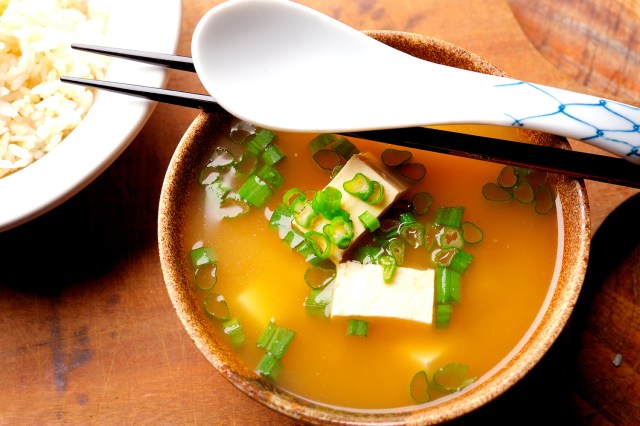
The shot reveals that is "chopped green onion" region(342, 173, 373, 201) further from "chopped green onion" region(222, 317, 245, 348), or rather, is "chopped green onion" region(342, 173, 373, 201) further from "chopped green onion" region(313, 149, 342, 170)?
"chopped green onion" region(222, 317, 245, 348)

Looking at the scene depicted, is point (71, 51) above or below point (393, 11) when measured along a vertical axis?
A: below

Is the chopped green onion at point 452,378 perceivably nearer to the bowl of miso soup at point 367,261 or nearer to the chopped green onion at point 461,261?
the bowl of miso soup at point 367,261

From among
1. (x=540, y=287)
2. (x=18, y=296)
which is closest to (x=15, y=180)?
(x=18, y=296)

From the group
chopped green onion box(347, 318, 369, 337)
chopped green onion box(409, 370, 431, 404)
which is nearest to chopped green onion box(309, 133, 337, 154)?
chopped green onion box(347, 318, 369, 337)

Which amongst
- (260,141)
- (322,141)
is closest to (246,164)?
(260,141)

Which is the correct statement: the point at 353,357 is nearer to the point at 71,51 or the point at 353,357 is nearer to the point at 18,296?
the point at 18,296

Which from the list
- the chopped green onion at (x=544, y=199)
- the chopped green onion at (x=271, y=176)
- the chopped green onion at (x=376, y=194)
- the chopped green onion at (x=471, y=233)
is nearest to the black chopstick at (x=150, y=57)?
the chopped green onion at (x=271, y=176)
